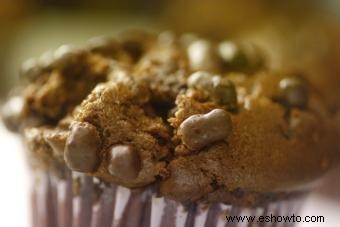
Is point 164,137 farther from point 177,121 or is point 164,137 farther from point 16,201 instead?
point 16,201

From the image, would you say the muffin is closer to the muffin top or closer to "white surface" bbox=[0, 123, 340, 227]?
the muffin top

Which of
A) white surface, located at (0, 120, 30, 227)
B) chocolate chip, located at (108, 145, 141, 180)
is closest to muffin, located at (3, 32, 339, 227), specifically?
chocolate chip, located at (108, 145, 141, 180)

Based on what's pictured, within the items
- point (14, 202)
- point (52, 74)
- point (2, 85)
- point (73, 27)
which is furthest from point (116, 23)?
point (52, 74)

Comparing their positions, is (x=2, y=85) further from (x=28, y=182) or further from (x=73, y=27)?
(x=28, y=182)

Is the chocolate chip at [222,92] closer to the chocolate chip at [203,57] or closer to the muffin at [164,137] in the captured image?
the muffin at [164,137]

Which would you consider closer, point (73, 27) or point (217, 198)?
point (217, 198)

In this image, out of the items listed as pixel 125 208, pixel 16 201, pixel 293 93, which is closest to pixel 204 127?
pixel 125 208
